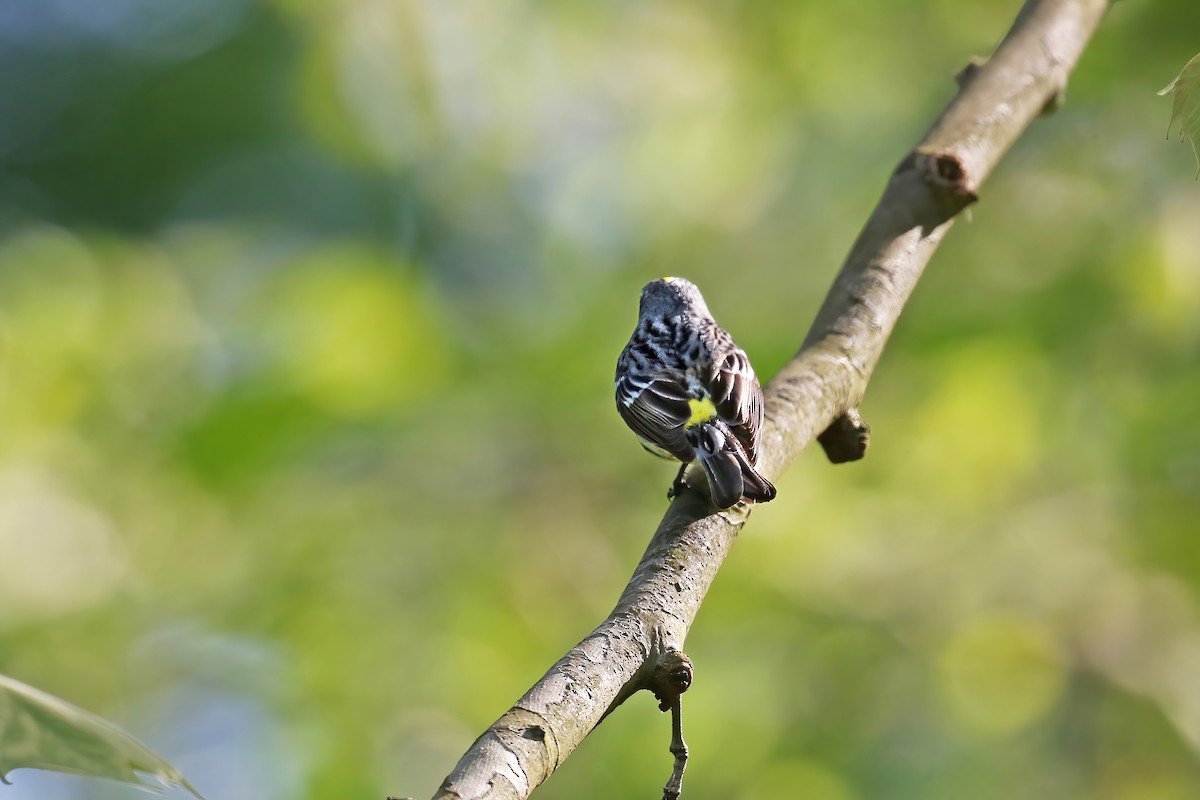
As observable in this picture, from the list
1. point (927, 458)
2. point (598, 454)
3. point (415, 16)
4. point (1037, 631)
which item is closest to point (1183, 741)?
point (1037, 631)

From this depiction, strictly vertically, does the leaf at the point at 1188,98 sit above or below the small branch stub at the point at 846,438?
below

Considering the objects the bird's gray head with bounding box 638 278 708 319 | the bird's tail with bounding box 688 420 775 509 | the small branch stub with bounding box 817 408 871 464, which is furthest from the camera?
the bird's gray head with bounding box 638 278 708 319

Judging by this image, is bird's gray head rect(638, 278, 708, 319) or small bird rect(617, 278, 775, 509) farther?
bird's gray head rect(638, 278, 708, 319)

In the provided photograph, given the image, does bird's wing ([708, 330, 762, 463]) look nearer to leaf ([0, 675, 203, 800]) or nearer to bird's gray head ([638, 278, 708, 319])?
bird's gray head ([638, 278, 708, 319])

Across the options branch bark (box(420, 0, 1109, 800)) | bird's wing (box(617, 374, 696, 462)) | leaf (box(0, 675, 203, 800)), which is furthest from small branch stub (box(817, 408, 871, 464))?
leaf (box(0, 675, 203, 800))

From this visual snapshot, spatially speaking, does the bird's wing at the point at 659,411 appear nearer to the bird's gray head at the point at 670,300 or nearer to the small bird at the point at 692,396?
the small bird at the point at 692,396

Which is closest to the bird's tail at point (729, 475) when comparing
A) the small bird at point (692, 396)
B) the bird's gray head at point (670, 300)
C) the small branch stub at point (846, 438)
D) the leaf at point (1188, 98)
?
the small bird at point (692, 396)

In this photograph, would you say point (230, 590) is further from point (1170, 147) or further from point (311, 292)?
point (1170, 147)
